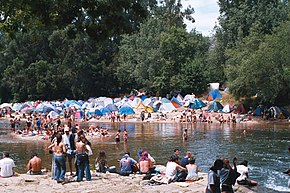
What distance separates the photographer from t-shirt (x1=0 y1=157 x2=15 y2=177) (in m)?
14.8

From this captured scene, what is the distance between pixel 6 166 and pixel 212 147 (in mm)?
15693

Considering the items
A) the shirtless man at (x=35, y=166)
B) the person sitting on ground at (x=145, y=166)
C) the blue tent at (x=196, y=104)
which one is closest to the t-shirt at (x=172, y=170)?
the person sitting on ground at (x=145, y=166)

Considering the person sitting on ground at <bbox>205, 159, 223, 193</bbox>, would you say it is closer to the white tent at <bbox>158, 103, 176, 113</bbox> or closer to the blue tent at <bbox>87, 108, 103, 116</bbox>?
the white tent at <bbox>158, 103, 176, 113</bbox>

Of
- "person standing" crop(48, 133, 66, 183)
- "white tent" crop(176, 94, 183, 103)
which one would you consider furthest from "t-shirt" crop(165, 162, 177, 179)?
→ "white tent" crop(176, 94, 183, 103)

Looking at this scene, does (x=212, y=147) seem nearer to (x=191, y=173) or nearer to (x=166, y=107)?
(x=191, y=173)

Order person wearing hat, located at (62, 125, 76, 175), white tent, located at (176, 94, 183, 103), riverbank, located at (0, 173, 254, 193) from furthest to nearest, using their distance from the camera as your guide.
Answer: white tent, located at (176, 94, 183, 103) → person wearing hat, located at (62, 125, 76, 175) → riverbank, located at (0, 173, 254, 193)

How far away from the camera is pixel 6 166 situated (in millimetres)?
14805

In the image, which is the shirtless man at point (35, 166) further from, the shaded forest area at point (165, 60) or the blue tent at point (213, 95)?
the blue tent at point (213, 95)

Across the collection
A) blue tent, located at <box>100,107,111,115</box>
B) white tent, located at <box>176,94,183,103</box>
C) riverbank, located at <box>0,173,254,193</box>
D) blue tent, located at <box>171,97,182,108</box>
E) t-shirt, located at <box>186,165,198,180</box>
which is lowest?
riverbank, located at <box>0,173,254,193</box>

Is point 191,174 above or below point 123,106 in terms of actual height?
below

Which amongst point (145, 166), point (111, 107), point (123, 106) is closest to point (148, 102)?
point (123, 106)

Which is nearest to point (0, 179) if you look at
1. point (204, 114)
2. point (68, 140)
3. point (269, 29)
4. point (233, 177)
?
point (68, 140)

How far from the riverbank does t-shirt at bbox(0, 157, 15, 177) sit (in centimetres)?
36

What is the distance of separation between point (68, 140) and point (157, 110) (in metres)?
42.0
